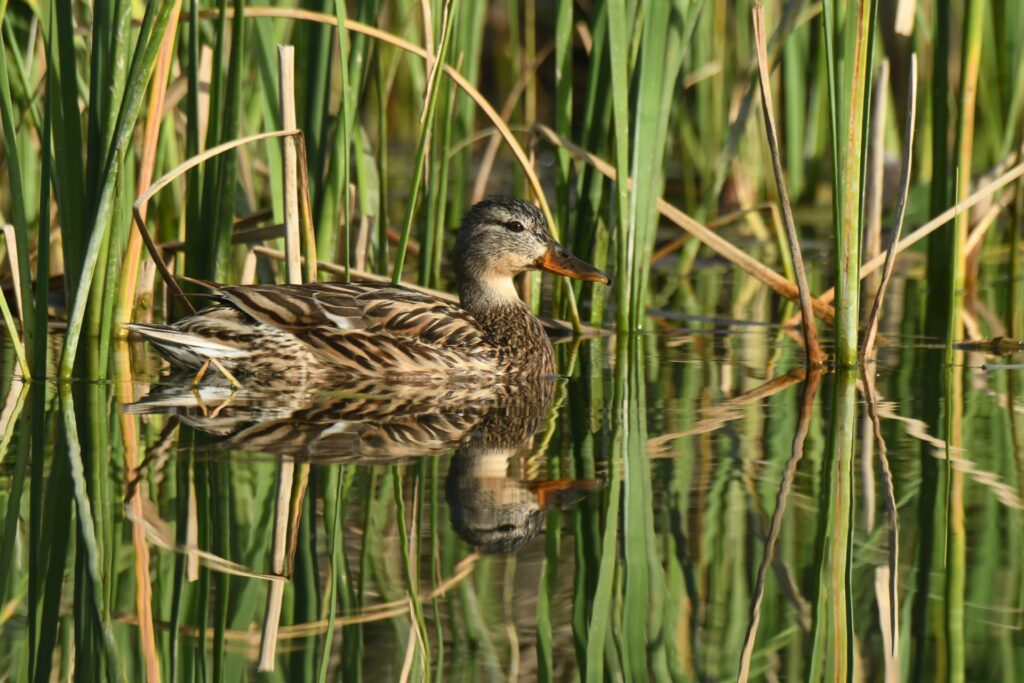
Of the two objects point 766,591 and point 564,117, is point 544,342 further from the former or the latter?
point 766,591

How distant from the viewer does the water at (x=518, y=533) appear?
3.00m

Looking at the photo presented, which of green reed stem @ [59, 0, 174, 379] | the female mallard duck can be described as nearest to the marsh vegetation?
green reed stem @ [59, 0, 174, 379]

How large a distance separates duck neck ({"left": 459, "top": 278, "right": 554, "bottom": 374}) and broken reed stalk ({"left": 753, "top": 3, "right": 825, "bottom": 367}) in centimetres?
102

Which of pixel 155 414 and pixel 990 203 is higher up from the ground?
pixel 990 203

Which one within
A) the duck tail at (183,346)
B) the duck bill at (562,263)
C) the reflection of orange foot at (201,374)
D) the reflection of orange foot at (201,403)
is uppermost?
the duck bill at (562,263)

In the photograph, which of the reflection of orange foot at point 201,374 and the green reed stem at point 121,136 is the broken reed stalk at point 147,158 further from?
the green reed stem at point 121,136

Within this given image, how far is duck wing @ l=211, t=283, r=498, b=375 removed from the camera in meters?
6.02

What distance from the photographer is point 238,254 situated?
333 inches

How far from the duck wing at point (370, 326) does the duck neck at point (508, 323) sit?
96mm

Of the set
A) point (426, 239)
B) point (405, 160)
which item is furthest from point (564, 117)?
point (405, 160)

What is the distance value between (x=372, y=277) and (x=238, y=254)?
1.78m

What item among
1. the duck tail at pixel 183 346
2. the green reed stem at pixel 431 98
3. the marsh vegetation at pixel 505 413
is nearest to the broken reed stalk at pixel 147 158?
the marsh vegetation at pixel 505 413

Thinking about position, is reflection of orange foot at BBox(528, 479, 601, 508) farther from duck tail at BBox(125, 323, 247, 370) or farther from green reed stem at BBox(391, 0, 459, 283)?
duck tail at BBox(125, 323, 247, 370)

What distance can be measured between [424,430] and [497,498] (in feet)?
3.17
